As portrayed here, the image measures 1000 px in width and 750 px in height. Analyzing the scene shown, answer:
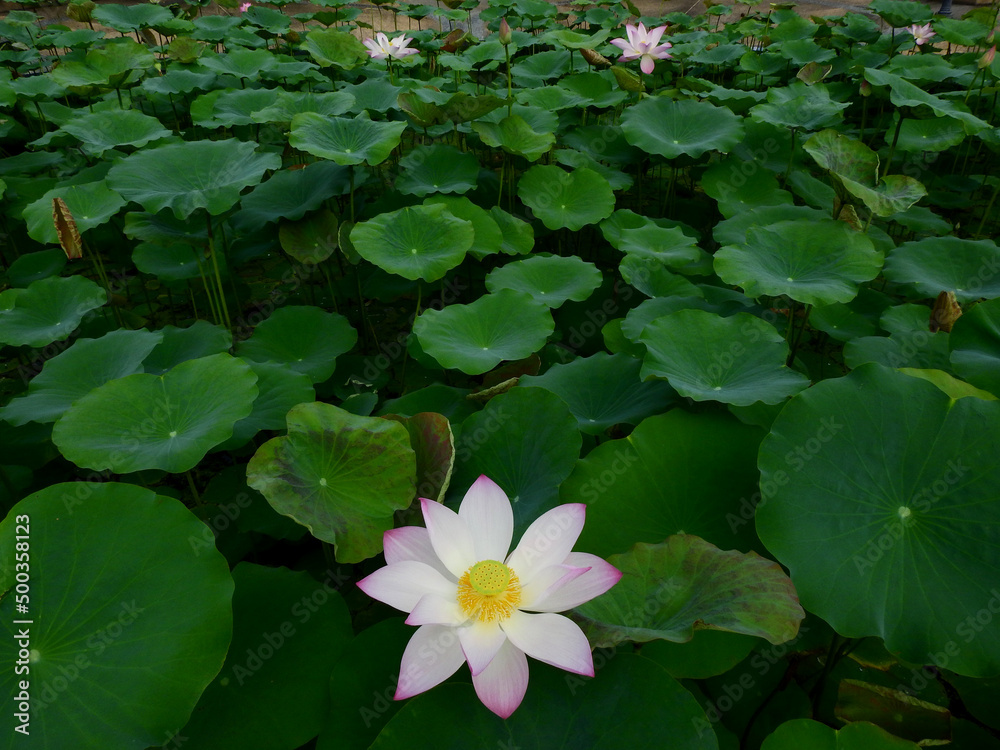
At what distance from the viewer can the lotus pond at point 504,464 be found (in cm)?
80

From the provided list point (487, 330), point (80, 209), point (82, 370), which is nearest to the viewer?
point (82, 370)

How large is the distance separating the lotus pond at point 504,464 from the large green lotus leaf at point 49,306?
0.01 metres

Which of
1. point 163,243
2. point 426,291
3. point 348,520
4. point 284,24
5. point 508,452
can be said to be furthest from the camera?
point 284,24

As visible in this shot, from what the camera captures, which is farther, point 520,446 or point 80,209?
point 80,209

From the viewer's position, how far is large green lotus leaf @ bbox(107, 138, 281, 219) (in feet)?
6.02

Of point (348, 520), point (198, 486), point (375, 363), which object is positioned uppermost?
point (348, 520)

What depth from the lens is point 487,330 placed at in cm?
170

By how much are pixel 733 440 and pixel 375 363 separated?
1.26 m

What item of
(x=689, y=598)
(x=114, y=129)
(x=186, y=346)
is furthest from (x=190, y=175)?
(x=689, y=598)

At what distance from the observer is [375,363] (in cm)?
207

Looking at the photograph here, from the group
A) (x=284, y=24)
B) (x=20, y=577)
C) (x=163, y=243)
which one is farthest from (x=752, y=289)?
(x=284, y=24)

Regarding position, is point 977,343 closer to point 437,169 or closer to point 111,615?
point 111,615

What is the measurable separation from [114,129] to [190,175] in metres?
0.92

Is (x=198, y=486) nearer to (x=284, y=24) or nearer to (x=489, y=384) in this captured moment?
(x=489, y=384)
